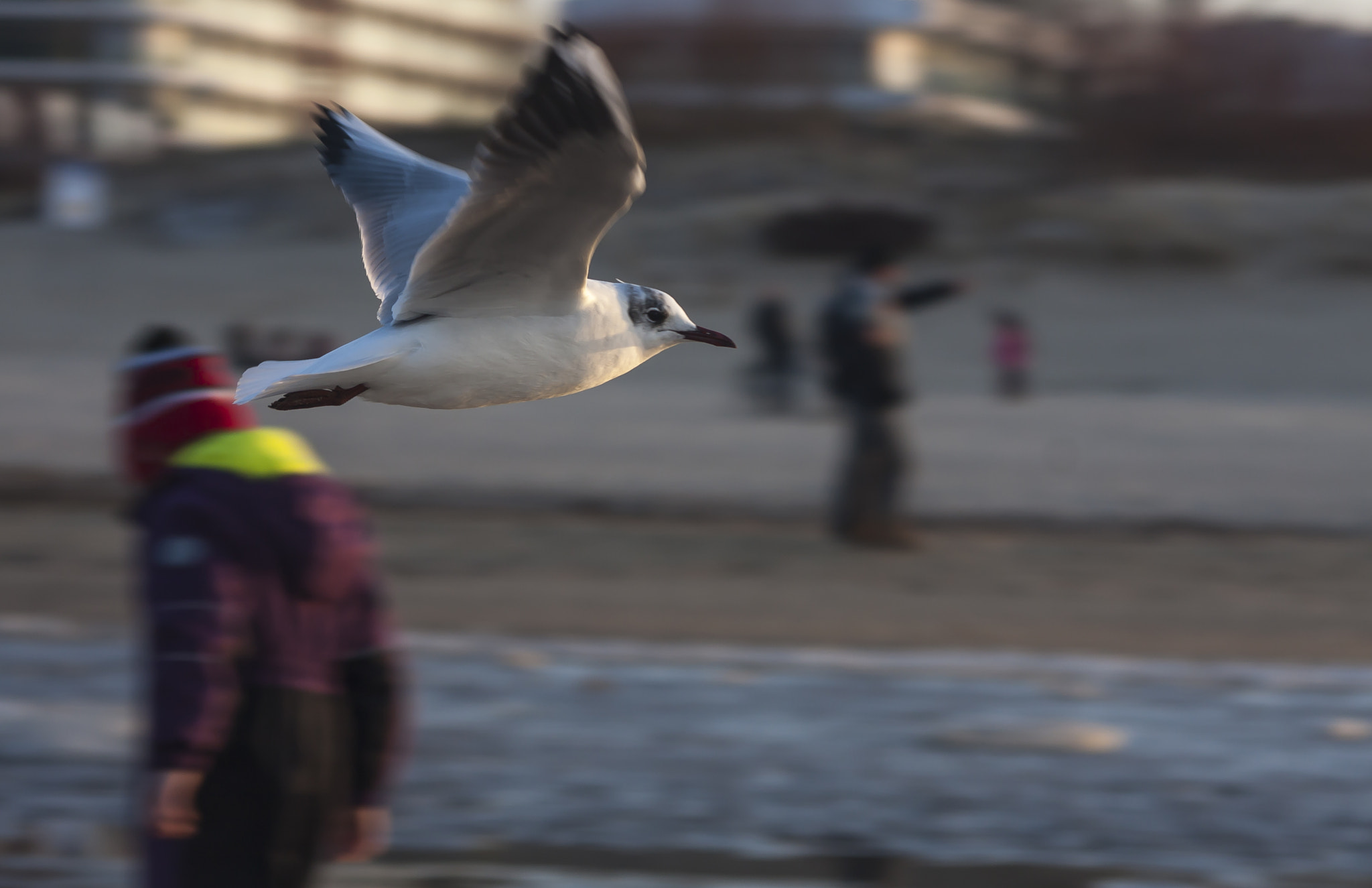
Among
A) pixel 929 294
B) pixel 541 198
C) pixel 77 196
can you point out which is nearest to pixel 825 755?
pixel 929 294

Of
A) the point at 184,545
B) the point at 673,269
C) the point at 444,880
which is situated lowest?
the point at 444,880

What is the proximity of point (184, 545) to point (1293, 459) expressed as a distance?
12702 mm

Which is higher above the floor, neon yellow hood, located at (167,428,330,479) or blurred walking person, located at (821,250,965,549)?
blurred walking person, located at (821,250,965,549)

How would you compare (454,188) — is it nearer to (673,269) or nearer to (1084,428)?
(1084,428)

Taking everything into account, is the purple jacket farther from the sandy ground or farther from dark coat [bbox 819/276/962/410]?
dark coat [bbox 819/276/962/410]

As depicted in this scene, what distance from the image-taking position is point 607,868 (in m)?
4.60

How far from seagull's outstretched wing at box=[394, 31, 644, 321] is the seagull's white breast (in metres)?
0.05

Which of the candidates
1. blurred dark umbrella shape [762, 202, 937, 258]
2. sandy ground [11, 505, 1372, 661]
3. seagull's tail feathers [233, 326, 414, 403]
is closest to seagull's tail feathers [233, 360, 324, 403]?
seagull's tail feathers [233, 326, 414, 403]

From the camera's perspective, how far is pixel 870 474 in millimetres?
8203

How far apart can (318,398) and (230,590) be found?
132 centimetres

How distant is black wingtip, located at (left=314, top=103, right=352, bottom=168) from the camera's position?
1.96m

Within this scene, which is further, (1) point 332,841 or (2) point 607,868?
(2) point 607,868

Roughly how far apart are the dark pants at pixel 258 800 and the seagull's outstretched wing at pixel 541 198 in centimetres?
129

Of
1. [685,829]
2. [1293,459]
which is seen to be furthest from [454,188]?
[1293,459]
